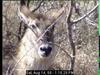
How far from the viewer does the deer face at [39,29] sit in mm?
7168

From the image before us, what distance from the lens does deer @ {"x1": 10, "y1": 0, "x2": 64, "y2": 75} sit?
717 cm

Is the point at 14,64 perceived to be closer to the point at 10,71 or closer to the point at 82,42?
the point at 10,71

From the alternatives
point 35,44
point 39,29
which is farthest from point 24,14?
point 35,44

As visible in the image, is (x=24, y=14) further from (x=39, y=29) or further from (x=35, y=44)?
(x=35, y=44)

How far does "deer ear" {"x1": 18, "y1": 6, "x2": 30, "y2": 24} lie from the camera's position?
23.6 ft

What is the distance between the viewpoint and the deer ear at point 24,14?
7.18m

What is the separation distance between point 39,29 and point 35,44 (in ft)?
0.50

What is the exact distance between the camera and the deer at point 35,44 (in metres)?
7.17

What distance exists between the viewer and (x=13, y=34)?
7211 mm

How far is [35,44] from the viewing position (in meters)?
7.18

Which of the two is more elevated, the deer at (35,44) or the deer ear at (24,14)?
the deer ear at (24,14)

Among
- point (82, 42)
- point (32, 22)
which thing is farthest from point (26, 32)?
point (82, 42)

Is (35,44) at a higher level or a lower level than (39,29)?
lower

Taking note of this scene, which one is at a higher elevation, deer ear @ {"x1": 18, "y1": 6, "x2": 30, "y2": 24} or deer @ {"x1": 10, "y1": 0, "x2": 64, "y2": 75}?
deer ear @ {"x1": 18, "y1": 6, "x2": 30, "y2": 24}
